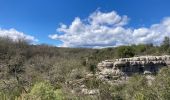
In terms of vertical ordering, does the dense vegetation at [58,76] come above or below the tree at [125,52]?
below

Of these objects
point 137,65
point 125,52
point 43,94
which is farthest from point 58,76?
point 43,94

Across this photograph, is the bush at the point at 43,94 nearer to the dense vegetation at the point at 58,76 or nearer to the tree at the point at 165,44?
the dense vegetation at the point at 58,76

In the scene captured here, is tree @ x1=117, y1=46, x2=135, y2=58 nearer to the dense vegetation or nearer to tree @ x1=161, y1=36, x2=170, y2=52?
the dense vegetation

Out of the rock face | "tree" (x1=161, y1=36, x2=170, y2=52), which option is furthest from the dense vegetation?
the rock face

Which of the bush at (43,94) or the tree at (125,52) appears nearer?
the bush at (43,94)

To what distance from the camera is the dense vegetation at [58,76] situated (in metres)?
17.3

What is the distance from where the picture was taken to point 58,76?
3988 cm

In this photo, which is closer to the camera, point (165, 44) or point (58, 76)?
point (58, 76)

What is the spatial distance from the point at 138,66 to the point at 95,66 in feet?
23.0

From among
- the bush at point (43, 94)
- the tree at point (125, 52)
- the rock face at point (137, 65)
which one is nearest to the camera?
the bush at point (43, 94)

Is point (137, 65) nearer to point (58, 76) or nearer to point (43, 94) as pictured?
point (58, 76)

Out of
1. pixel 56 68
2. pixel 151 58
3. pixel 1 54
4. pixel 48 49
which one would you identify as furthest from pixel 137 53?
pixel 48 49

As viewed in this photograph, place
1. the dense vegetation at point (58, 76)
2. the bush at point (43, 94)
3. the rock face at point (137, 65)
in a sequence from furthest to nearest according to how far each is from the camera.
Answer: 1. the rock face at point (137, 65)
2. the bush at point (43, 94)
3. the dense vegetation at point (58, 76)

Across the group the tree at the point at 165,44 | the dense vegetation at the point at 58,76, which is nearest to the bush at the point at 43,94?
the dense vegetation at the point at 58,76
